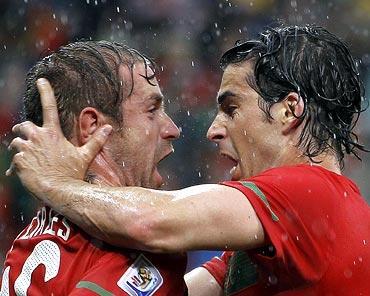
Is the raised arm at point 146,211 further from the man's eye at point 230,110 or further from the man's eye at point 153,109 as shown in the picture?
the man's eye at point 230,110

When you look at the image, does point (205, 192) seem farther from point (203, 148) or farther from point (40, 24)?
point (40, 24)

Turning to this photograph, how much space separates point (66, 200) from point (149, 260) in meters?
0.30

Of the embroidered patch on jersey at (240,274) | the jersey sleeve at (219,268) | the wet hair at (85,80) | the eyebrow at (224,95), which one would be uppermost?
the wet hair at (85,80)

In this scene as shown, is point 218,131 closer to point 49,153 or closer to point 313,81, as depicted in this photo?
point 313,81

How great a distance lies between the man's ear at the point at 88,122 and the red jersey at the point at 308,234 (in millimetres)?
467

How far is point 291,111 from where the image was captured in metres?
3.40

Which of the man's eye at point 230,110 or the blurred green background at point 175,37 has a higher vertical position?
the man's eye at point 230,110

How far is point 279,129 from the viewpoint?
342 cm

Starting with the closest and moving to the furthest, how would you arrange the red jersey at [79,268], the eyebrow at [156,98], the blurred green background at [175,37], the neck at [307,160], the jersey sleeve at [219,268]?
the red jersey at [79,268], the eyebrow at [156,98], the neck at [307,160], the jersey sleeve at [219,268], the blurred green background at [175,37]

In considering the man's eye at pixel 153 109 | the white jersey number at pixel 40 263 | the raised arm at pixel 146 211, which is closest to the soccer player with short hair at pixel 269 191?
the raised arm at pixel 146 211

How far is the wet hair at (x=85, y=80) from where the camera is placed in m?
3.07

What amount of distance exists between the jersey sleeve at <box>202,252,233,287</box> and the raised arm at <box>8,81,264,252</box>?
0.82 m

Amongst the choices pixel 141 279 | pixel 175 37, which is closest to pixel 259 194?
pixel 141 279

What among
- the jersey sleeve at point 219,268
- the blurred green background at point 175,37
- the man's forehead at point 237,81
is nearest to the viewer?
the man's forehead at point 237,81
